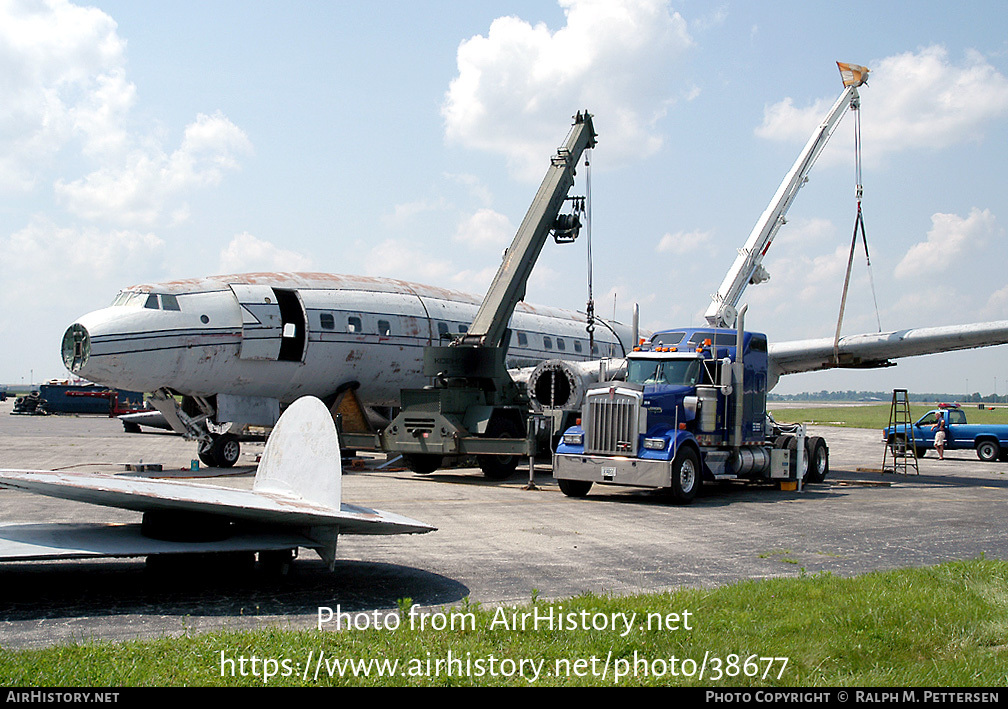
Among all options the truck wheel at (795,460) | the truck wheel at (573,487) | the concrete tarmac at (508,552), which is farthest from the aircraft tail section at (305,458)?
the truck wheel at (795,460)

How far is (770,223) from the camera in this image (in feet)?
87.8

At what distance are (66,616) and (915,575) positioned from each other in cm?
685

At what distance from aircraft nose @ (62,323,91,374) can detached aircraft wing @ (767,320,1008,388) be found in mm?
14194

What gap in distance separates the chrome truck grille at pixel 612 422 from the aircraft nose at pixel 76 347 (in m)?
9.58

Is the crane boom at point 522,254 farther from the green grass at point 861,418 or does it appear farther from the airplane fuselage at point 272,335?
the green grass at point 861,418

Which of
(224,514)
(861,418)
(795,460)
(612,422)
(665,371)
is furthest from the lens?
(861,418)

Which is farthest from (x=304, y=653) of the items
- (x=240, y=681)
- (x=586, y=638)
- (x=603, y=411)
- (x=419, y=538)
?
(x=603, y=411)

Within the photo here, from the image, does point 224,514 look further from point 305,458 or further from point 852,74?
point 852,74

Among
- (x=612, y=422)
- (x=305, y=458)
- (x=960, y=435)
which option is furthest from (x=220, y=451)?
(x=960, y=435)

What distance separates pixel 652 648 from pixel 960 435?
104 ft

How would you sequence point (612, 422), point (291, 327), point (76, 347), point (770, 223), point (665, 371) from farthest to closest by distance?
1. point (770, 223)
2. point (291, 327)
3. point (76, 347)
4. point (665, 371)
5. point (612, 422)

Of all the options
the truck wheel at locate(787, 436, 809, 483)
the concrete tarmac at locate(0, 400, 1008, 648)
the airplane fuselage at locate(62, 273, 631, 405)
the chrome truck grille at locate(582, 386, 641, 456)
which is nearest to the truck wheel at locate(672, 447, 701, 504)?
the concrete tarmac at locate(0, 400, 1008, 648)

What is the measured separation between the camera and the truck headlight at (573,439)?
15.5 metres

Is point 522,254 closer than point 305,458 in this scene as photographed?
No
